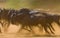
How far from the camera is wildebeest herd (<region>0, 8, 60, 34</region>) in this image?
97 cm

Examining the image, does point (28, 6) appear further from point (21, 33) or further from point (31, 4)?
point (21, 33)

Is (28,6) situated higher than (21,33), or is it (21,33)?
(28,6)

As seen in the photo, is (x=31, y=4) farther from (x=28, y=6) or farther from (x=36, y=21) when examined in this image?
(x=36, y=21)

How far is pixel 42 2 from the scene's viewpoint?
1110 mm

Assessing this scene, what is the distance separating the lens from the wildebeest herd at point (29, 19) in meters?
0.97

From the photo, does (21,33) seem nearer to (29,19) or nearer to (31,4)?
(29,19)

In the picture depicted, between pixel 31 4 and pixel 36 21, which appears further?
pixel 31 4

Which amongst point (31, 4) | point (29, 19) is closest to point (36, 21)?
point (29, 19)

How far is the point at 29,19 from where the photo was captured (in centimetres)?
98

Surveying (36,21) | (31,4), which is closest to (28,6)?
(31,4)

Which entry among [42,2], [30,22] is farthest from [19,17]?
[42,2]

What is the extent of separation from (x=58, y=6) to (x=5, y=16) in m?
0.34

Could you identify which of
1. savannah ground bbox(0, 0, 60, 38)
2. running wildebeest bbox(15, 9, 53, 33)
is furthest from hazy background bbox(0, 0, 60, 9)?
running wildebeest bbox(15, 9, 53, 33)

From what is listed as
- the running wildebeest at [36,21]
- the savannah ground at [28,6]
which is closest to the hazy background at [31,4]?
the savannah ground at [28,6]
